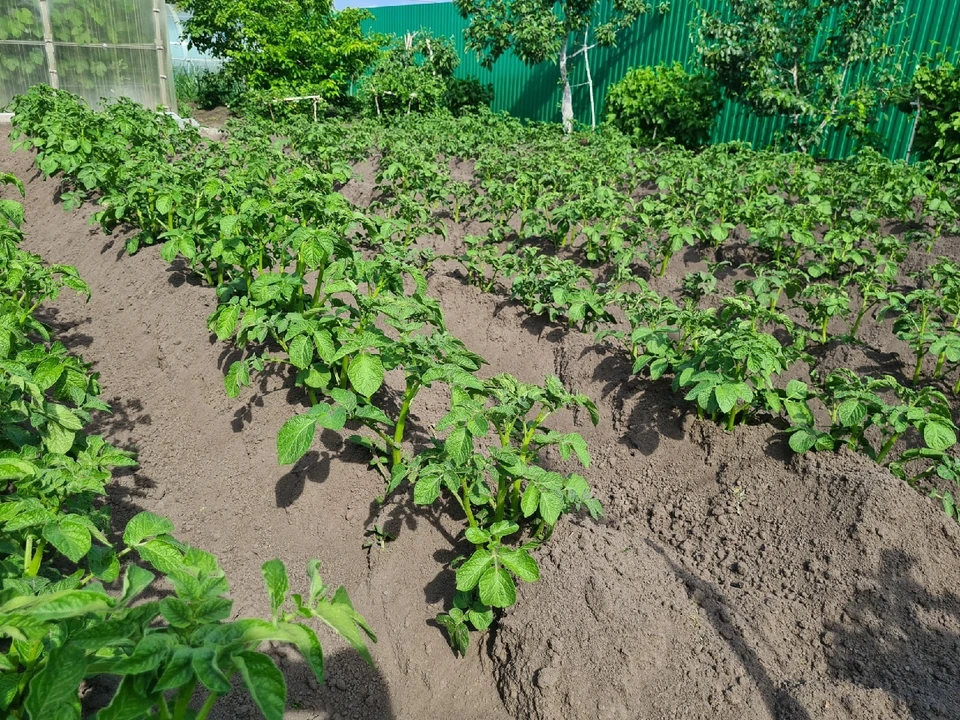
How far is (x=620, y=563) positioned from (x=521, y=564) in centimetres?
45

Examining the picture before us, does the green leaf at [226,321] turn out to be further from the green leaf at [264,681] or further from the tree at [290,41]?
the tree at [290,41]

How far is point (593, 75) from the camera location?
1400 centimetres

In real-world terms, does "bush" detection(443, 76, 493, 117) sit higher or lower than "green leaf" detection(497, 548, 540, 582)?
higher

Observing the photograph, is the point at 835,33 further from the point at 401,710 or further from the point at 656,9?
the point at 401,710

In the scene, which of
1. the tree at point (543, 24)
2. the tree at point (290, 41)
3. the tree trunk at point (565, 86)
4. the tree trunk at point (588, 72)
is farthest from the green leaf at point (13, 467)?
the tree at point (290, 41)

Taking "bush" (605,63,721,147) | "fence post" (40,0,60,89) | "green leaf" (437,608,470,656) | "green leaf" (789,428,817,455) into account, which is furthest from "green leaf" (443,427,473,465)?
"fence post" (40,0,60,89)

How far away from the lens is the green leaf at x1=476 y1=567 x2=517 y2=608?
81.6 inches

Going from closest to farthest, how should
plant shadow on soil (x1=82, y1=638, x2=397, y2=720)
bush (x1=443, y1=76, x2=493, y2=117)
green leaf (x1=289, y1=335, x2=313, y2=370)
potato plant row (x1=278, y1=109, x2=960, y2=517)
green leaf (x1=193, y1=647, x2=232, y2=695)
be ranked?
green leaf (x1=193, y1=647, x2=232, y2=695), plant shadow on soil (x1=82, y1=638, x2=397, y2=720), green leaf (x1=289, y1=335, x2=313, y2=370), potato plant row (x1=278, y1=109, x2=960, y2=517), bush (x1=443, y1=76, x2=493, y2=117)

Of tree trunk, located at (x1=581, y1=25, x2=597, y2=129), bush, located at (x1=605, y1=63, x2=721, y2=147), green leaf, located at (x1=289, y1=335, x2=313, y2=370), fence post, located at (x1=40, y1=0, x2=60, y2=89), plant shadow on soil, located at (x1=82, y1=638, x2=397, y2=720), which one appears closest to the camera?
plant shadow on soil, located at (x1=82, y1=638, x2=397, y2=720)

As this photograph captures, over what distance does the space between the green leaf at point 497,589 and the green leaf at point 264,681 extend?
3.45ft

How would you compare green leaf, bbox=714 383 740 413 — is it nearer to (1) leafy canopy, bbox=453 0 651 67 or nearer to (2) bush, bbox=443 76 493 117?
(1) leafy canopy, bbox=453 0 651 67

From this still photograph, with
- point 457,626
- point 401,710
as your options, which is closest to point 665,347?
point 457,626

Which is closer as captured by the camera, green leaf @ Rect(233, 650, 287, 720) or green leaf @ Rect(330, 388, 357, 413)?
green leaf @ Rect(233, 650, 287, 720)

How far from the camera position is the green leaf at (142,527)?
1.59m
